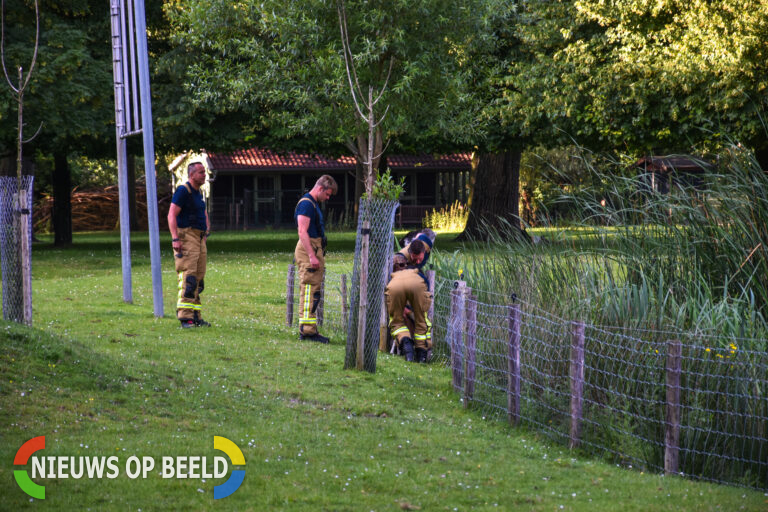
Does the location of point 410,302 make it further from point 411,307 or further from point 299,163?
point 299,163

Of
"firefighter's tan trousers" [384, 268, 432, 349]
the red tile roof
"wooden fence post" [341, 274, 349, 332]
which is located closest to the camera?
"firefighter's tan trousers" [384, 268, 432, 349]

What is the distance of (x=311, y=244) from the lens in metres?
10.3

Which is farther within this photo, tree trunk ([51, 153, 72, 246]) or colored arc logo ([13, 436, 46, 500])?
tree trunk ([51, 153, 72, 246])

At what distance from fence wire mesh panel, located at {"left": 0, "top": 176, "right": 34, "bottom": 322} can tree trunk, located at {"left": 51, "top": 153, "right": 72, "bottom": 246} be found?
17265 millimetres

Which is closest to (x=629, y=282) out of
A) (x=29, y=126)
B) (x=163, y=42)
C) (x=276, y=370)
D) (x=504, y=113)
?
(x=276, y=370)

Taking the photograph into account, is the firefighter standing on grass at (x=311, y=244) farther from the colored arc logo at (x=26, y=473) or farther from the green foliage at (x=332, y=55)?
the green foliage at (x=332, y=55)

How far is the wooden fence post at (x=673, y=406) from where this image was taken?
19.4 feet

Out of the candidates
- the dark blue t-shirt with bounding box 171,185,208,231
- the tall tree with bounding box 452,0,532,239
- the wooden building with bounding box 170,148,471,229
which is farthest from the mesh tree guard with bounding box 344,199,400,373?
the wooden building with bounding box 170,148,471,229

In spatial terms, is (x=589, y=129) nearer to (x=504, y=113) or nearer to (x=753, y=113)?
(x=504, y=113)

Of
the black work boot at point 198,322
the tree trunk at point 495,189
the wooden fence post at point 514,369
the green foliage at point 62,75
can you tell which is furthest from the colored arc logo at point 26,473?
the tree trunk at point 495,189

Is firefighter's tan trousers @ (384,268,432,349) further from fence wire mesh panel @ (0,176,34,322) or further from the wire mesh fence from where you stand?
fence wire mesh panel @ (0,176,34,322)

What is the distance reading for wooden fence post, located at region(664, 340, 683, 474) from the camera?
19.4 feet

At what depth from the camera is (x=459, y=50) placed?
21.4 metres

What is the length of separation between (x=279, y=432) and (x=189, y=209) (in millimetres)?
4883
